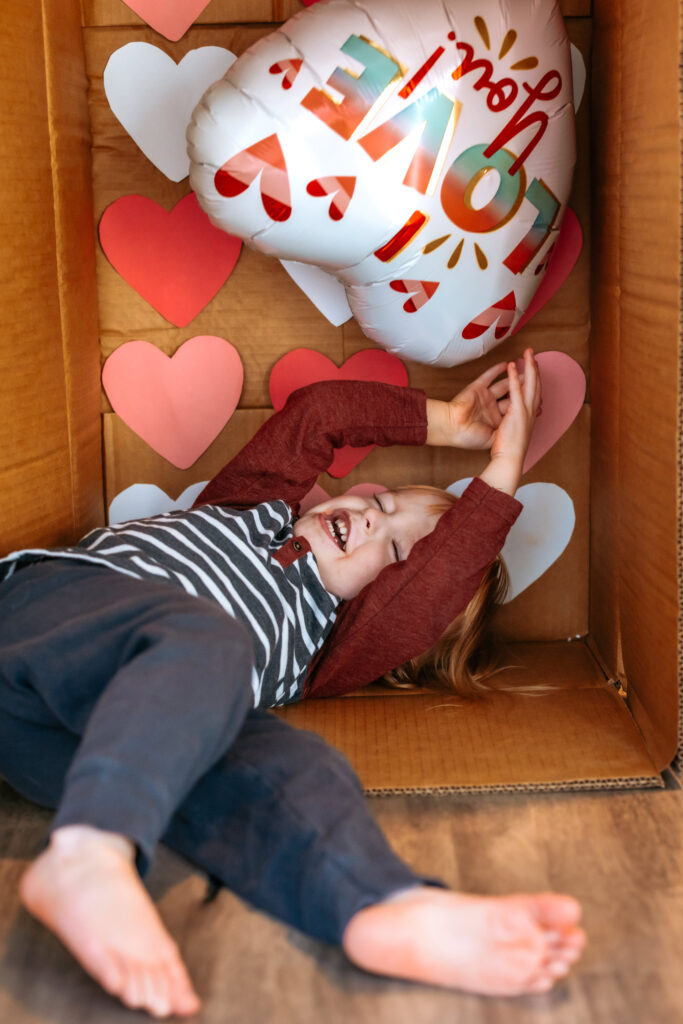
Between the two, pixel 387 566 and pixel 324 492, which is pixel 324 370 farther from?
pixel 387 566

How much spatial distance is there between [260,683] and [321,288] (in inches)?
20.4

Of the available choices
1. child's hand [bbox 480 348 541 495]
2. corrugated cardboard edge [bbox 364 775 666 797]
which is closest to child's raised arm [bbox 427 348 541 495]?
child's hand [bbox 480 348 541 495]

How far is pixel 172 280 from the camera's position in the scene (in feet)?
3.98

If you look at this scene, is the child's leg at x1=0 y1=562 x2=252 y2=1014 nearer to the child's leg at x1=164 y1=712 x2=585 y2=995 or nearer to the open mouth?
the child's leg at x1=164 y1=712 x2=585 y2=995

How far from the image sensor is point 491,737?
3.22 feet

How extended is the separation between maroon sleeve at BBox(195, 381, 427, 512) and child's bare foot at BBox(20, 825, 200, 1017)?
60 cm

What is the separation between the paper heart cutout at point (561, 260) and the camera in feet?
3.88

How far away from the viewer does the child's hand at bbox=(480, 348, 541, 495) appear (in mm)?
1091

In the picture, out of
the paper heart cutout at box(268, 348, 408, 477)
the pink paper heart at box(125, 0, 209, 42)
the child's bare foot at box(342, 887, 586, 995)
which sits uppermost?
the pink paper heart at box(125, 0, 209, 42)

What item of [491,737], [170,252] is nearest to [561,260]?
[170,252]

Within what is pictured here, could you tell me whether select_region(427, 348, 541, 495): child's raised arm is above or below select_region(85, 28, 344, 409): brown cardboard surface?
below

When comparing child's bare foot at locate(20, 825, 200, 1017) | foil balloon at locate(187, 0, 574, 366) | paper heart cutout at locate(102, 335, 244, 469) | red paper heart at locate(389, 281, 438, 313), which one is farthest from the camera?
paper heart cutout at locate(102, 335, 244, 469)

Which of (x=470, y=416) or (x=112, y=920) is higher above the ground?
(x=470, y=416)

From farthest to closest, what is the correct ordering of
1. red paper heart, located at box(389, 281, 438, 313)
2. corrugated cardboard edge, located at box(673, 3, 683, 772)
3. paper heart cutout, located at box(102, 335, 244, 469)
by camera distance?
paper heart cutout, located at box(102, 335, 244, 469) < red paper heart, located at box(389, 281, 438, 313) < corrugated cardboard edge, located at box(673, 3, 683, 772)
